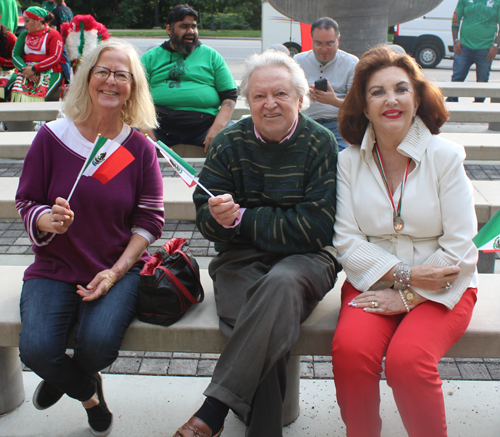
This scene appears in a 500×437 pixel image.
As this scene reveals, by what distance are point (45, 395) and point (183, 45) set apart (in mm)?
2963

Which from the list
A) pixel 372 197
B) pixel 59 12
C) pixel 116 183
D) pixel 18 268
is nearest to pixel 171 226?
pixel 18 268

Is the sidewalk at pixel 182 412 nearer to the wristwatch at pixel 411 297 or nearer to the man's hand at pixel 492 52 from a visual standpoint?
the wristwatch at pixel 411 297

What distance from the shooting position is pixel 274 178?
7.33 feet

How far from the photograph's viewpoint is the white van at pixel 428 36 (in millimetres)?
13781

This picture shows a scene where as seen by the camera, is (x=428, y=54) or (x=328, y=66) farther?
(x=428, y=54)

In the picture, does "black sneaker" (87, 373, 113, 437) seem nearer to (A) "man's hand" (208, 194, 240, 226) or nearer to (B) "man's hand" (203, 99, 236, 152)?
(A) "man's hand" (208, 194, 240, 226)

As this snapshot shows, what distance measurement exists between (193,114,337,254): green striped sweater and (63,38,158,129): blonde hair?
0.42m

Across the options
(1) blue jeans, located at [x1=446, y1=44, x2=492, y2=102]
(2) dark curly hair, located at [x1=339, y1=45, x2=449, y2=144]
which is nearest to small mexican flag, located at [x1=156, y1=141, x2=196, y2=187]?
(2) dark curly hair, located at [x1=339, y1=45, x2=449, y2=144]

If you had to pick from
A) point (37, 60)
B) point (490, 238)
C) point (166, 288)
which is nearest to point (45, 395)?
point (166, 288)

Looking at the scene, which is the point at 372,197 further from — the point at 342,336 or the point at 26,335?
the point at 26,335

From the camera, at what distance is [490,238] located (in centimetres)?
202

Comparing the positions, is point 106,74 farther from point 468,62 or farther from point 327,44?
point 468,62

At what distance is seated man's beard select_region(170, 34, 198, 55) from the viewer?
166 inches

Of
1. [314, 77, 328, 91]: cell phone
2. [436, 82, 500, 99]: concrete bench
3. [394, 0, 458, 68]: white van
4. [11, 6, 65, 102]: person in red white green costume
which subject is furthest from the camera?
[394, 0, 458, 68]: white van
